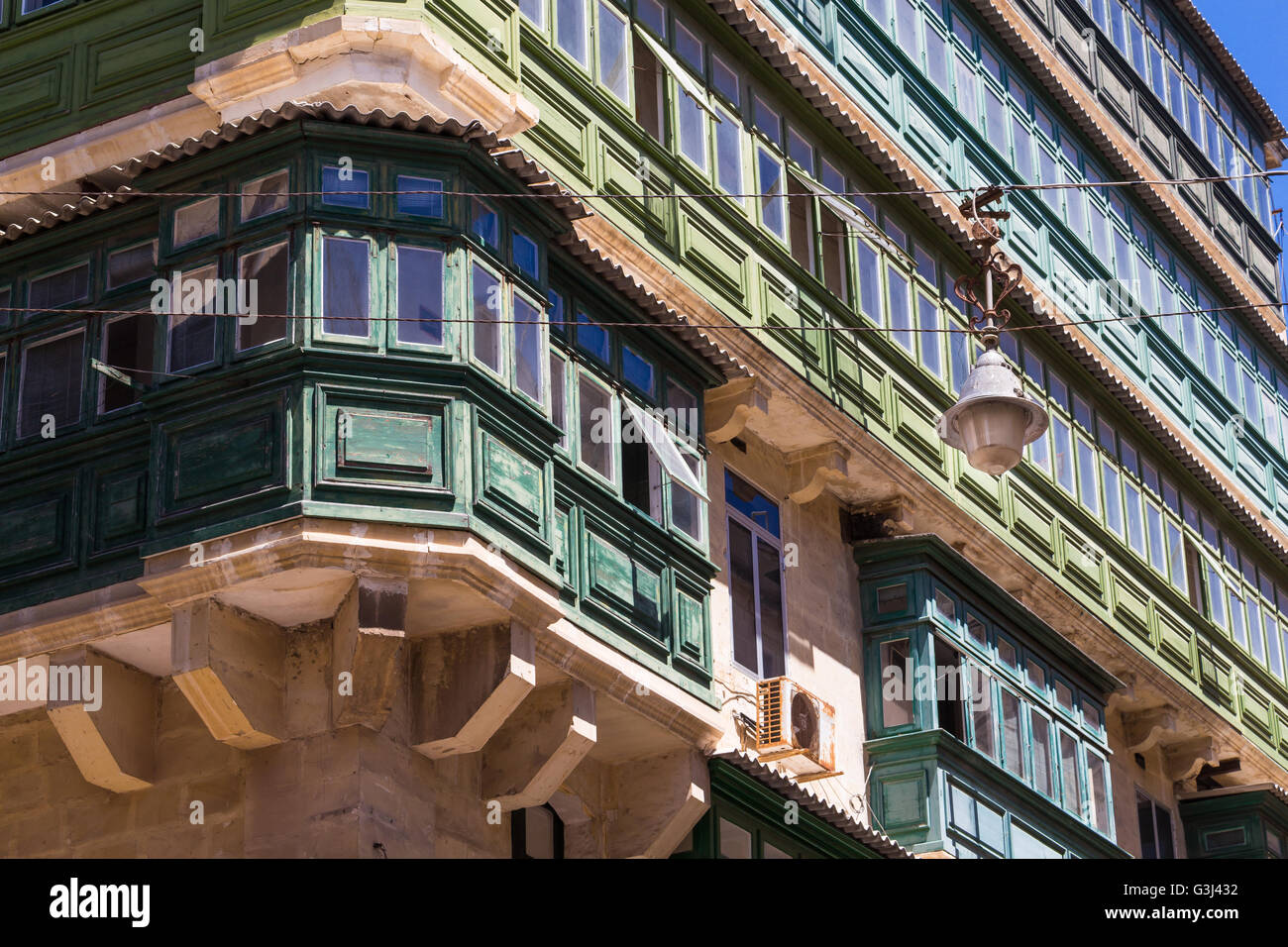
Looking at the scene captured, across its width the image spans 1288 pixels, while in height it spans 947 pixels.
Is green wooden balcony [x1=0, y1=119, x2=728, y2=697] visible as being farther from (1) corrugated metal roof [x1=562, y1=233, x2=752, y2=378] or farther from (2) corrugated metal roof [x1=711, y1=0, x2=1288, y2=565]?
(2) corrugated metal roof [x1=711, y1=0, x2=1288, y2=565]

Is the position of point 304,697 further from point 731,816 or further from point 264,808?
point 731,816

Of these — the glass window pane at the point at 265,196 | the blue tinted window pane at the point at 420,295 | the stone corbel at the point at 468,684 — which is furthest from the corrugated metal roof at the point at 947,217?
the stone corbel at the point at 468,684

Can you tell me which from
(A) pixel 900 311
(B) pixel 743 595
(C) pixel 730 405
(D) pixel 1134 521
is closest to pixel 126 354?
(C) pixel 730 405

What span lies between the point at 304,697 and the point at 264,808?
0.76 m

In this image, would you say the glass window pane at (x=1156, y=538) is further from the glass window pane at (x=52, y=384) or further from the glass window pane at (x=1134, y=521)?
the glass window pane at (x=52, y=384)

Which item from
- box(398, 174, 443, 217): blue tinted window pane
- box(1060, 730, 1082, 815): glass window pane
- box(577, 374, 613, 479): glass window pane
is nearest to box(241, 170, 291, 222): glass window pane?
box(398, 174, 443, 217): blue tinted window pane

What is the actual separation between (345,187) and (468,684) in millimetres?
3450

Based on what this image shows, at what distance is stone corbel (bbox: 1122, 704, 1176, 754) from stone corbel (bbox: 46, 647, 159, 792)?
43.2 feet

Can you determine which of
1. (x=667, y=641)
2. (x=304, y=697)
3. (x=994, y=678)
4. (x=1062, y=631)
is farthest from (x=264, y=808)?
(x=1062, y=631)

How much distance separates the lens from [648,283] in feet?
68.8

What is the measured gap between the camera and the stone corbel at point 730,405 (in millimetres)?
21859

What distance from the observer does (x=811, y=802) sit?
2091 centimetres

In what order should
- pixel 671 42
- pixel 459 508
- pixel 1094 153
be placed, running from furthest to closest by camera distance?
Answer: pixel 1094 153 < pixel 671 42 < pixel 459 508

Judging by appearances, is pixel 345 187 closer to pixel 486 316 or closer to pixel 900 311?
pixel 486 316
